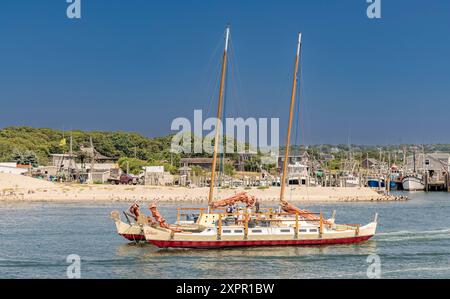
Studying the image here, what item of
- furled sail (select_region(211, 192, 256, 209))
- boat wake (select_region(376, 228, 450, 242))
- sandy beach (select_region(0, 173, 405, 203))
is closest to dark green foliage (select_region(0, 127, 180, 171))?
sandy beach (select_region(0, 173, 405, 203))

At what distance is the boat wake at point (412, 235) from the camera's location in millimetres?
51237

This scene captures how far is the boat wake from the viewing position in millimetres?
51237

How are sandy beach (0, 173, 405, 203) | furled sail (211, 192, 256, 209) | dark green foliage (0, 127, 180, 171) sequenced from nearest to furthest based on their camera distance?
furled sail (211, 192, 256, 209) < sandy beach (0, 173, 405, 203) < dark green foliage (0, 127, 180, 171)

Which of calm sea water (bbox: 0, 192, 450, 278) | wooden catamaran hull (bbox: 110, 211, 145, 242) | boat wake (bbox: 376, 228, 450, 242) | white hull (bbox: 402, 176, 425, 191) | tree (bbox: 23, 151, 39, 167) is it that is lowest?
calm sea water (bbox: 0, 192, 450, 278)

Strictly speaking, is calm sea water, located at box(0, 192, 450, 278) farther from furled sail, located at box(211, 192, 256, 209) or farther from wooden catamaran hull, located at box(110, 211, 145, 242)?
furled sail, located at box(211, 192, 256, 209)

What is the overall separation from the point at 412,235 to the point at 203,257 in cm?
2151

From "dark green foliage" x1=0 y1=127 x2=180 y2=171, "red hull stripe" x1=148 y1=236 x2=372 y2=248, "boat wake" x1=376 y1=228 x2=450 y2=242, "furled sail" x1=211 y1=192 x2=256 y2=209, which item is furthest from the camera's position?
"dark green foliage" x1=0 y1=127 x2=180 y2=171

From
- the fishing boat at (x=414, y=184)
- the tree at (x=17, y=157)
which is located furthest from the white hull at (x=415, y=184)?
the tree at (x=17, y=157)

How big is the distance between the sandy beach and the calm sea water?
39.7m

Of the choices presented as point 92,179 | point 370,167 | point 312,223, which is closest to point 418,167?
point 370,167

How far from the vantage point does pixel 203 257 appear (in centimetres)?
4062

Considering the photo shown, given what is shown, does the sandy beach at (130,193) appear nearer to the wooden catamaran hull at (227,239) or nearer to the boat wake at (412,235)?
the boat wake at (412,235)

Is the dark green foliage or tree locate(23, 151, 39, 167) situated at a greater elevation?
the dark green foliage

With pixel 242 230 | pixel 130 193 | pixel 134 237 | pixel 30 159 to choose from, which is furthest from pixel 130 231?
pixel 30 159
